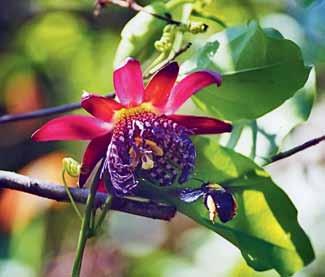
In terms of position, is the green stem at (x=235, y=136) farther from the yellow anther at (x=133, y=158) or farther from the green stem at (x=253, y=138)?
the yellow anther at (x=133, y=158)

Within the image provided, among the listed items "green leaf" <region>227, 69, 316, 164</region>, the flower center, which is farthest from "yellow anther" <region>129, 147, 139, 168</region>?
"green leaf" <region>227, 69, 316, 164</region>

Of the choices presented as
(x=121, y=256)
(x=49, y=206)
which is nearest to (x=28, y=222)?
(x=49, y=206)

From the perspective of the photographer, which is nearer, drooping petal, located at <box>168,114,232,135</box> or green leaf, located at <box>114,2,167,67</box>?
drooping petal, located at <box>168,114,232,135</box>

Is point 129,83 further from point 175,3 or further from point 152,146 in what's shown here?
point 175,3

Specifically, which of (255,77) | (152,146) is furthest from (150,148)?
(255,77)

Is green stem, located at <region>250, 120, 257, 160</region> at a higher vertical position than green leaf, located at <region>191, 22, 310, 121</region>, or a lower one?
lower

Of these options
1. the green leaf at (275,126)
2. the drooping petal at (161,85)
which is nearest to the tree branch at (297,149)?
the green leaf at (275,126)

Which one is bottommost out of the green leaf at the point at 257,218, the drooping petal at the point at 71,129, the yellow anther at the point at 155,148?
the green leaf at the point at 257,218

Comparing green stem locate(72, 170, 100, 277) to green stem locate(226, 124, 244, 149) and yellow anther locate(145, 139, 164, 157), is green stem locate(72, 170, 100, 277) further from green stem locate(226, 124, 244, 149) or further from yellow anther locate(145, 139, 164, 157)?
green stem locate(226, 124, 244, 149)
